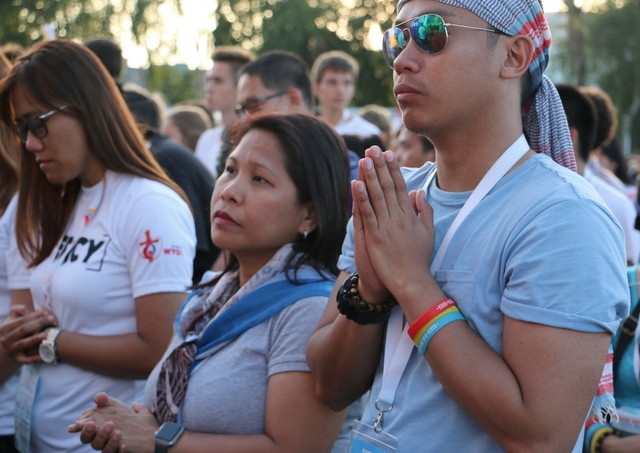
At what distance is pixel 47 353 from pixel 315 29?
122ft

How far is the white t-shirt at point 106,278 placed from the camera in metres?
3.25

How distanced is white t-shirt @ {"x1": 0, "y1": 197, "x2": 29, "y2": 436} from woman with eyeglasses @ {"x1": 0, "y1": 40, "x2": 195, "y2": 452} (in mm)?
128

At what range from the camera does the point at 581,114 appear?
4605 millimetres

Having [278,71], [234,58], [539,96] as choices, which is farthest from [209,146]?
[539,96]

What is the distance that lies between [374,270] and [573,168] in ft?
2.03

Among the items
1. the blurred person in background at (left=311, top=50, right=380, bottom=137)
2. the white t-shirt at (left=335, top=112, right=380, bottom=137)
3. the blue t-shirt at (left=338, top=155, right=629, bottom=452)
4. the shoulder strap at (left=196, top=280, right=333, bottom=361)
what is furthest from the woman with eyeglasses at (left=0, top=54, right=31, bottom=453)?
the blurred person in background at (left=311, top=50, right=380, bottom=137)

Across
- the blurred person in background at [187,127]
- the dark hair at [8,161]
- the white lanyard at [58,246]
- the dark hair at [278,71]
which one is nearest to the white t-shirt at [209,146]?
the blurred person in background at [187,127]

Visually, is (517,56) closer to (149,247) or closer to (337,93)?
(149,247)

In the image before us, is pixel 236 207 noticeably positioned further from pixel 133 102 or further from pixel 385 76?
pixel 385 76

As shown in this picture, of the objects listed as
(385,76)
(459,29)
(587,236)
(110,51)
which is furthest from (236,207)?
(385,76)

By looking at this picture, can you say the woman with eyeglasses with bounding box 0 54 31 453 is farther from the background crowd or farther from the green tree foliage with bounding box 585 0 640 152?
the green tree foliage with bounding box 585 0 640 152

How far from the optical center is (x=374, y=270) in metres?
1.97

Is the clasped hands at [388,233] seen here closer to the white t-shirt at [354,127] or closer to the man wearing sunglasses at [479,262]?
the man wearing sunglasses at [479,262]

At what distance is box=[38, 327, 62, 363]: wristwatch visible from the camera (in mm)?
3299
